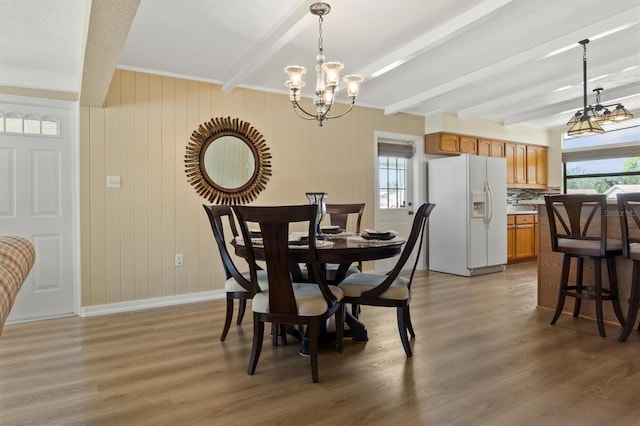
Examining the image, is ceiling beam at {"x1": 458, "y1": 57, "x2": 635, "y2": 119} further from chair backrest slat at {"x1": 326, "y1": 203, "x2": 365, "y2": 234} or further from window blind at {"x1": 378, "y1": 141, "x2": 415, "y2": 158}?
chair backrest slat at {"x1": 326, "y1": 203, "x2": 365, "y2": 234}

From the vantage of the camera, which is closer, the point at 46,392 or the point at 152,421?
the point at 152,421

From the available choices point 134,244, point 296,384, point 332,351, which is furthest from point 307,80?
point 296,384

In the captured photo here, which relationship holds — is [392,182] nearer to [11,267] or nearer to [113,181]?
[113,181]

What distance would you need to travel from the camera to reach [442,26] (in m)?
3.11

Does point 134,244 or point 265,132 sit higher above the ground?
point 265,132

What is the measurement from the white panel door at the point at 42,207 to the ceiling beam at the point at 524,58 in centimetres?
388

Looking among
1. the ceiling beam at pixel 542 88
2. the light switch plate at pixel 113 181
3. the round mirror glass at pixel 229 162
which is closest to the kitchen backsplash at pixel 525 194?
the ceiling beam at pixel 542 88

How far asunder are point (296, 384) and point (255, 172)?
2.71 meters

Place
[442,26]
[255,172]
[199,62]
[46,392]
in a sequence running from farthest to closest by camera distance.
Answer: [255,172] < [199,62] < [442,26] < [46,392]

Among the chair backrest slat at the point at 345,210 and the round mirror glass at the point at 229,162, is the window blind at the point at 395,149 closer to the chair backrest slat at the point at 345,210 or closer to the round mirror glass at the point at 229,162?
the chair backrest slat at the point at 345,210

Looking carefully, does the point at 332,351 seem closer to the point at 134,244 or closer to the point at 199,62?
the point at 134,244

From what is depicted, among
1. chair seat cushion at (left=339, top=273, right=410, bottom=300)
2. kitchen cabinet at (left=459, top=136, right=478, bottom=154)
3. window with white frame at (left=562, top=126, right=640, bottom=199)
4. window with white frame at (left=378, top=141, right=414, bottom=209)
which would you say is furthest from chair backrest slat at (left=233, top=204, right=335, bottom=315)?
window with white frame at (left=562, top=126, right=640, bottom=199)

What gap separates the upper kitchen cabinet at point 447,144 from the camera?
579 cm

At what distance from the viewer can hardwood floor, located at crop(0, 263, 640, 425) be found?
1.84m
